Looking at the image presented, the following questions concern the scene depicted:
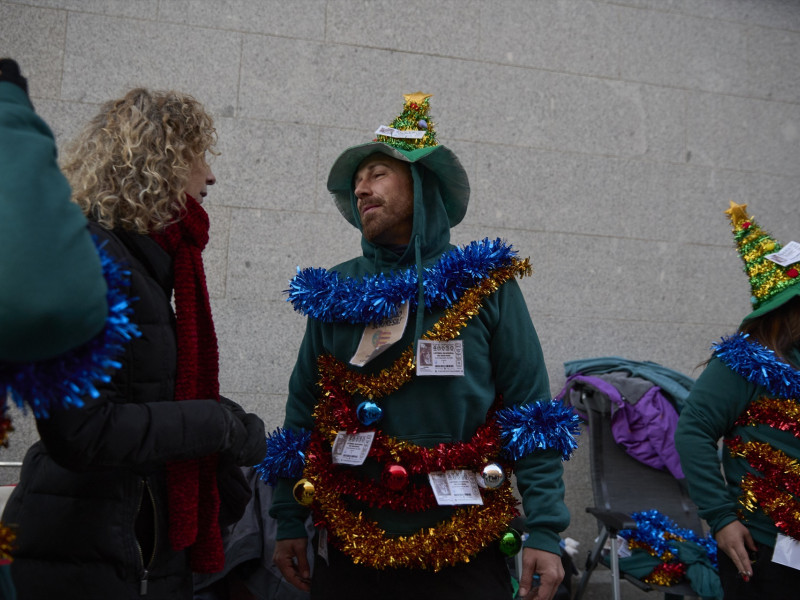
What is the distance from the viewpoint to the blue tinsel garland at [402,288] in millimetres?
2180

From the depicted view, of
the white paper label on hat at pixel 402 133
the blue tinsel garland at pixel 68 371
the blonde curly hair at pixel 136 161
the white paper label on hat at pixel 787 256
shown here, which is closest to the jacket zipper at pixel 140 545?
the blue tinsel garland at pixel 68 371

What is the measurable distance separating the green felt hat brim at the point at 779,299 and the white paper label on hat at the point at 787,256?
9 cm

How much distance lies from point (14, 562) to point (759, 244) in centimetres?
252

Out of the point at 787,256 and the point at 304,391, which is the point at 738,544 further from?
the point at 304,391

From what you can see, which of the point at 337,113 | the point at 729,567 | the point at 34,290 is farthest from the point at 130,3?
the point at 729,567

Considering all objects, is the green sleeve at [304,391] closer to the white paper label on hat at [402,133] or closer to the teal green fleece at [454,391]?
the teal green fleece at [454,391]

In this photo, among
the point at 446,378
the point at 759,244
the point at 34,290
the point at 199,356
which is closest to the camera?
the point at 34,290

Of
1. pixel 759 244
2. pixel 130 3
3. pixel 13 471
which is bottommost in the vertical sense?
pixel 13 471

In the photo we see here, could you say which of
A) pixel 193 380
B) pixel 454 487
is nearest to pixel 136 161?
pixel 193 380

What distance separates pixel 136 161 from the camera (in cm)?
172

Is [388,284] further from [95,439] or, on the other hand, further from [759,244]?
[759,244]

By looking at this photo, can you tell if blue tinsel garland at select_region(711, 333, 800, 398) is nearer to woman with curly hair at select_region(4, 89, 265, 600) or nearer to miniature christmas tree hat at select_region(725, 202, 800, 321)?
miniature christmas tree hat at select_region(725, 202, 800, 321)

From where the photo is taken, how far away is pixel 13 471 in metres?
3.59

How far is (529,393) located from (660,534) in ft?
5.80
